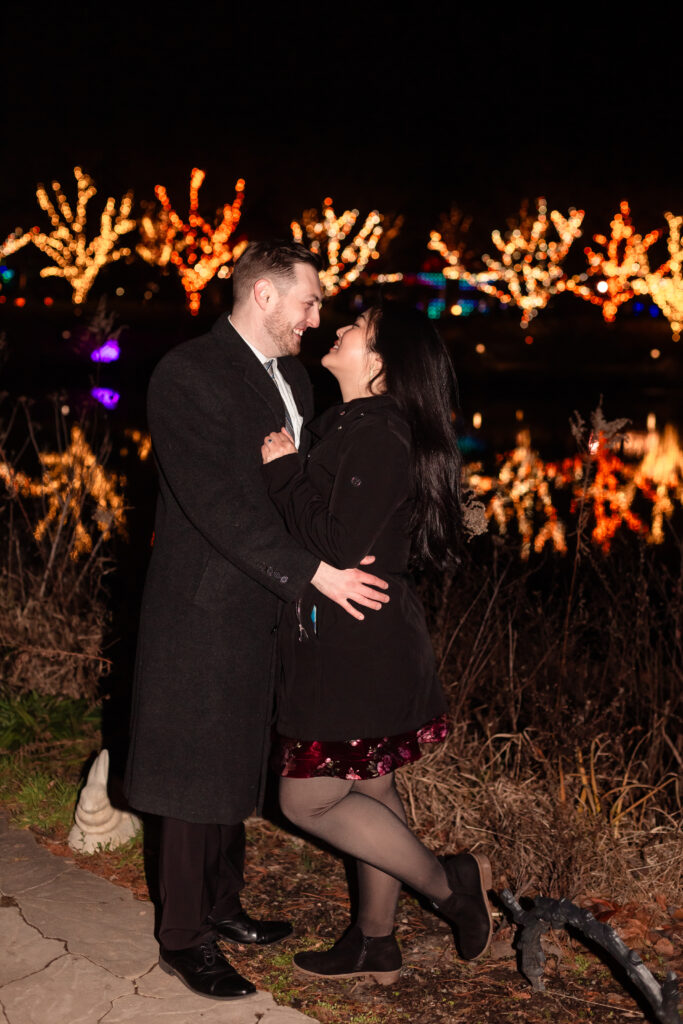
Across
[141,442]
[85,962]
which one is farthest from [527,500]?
[85,962]

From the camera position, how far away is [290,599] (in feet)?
9.89

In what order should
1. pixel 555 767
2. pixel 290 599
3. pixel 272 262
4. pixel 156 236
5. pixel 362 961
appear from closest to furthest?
pixel 290 599 → pixel 272 262 → pixel 362 961 → pixel 555 767 → pixel 156 236

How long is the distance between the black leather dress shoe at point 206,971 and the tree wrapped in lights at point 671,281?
4616cm

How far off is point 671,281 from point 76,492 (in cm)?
4716

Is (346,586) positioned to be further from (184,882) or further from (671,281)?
(671,281)

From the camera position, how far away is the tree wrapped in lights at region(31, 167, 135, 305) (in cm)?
5122

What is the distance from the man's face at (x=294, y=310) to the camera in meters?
3.15

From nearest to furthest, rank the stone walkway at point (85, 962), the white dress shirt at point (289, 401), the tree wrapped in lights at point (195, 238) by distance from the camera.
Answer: the stone walkway at point (85, 962), the white dress shirt at point (289, 401), the tree wrapped in lights at point (195, 238)

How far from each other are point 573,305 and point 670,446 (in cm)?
4126

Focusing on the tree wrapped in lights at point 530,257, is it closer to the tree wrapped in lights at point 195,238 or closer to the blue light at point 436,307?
the blue light at point 436,307

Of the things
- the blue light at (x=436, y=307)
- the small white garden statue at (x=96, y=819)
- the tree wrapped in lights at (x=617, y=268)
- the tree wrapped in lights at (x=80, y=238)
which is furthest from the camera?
the tree wrapped in lights at (x=617, y=268)

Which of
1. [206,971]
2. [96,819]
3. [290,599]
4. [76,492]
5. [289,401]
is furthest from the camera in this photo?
[76,492]

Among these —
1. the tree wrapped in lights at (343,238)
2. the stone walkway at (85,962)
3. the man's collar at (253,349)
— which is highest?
the tree wrapped in lights at (343,238)

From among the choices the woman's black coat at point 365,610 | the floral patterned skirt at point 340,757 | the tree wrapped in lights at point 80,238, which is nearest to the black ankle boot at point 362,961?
the floral patterned skirt at point 340,757
